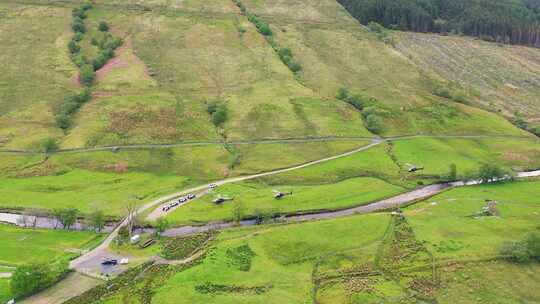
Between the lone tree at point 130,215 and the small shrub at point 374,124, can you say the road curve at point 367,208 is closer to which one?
the lone tree at point 130,215

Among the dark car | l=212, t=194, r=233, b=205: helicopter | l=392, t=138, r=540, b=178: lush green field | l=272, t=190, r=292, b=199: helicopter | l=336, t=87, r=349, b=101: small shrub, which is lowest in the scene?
l=392, t=138, r=540, b=178: lush green field

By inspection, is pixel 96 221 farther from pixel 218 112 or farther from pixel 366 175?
pixel 366 175

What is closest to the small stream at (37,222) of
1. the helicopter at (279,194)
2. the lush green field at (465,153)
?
the helicopter at (279,194)

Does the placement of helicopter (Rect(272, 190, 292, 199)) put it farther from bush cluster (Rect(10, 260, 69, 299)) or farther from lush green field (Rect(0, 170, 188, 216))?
bush cluster (Rect(10, 260, 69, 299))

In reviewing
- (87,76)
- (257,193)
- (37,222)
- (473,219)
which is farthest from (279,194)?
(87,76)

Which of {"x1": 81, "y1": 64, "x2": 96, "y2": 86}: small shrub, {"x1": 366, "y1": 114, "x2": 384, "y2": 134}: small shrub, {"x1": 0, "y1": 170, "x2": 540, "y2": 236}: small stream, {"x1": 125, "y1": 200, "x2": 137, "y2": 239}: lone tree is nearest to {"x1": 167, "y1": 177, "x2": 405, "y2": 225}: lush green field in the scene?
{"x1": 0, "y1": 170, "x2": 540, "y2": 236}: small stream

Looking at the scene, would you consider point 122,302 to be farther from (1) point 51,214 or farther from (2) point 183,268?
(1) point 51,214

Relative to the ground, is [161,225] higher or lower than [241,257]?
lower
